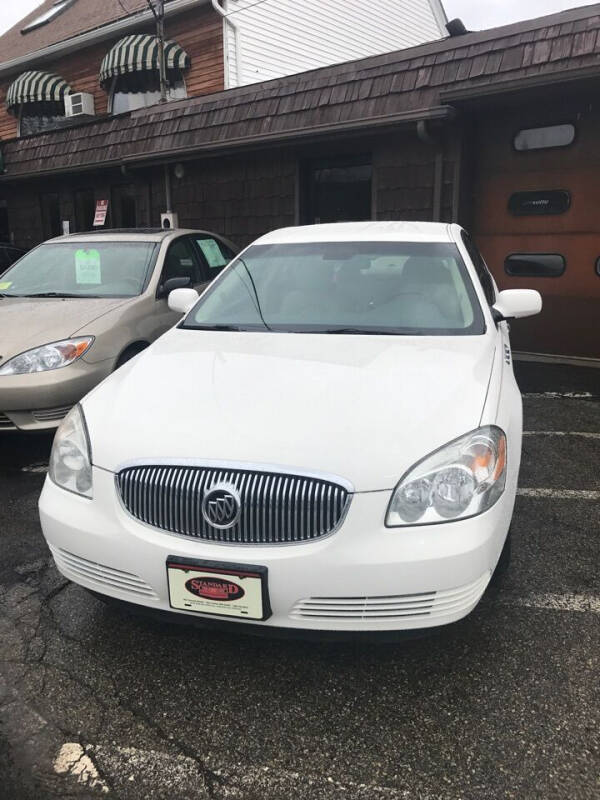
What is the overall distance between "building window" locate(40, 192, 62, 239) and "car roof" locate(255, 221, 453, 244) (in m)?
9.56

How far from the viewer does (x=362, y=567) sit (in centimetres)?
182

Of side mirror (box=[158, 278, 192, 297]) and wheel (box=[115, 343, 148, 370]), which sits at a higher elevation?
side mirror (box=[158, 278, 192, 297])

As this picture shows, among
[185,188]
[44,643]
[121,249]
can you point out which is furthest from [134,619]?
[185,188]

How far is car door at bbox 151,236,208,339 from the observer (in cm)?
488

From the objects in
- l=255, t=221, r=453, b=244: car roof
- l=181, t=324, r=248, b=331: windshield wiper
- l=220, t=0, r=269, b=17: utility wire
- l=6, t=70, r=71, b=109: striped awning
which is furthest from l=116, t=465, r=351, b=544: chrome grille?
l=6, t=70, r=71, b=109: striped awning

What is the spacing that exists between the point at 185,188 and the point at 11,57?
1122 cm

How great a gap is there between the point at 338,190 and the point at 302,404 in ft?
22.5

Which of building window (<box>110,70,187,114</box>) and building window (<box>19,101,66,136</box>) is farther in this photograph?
building window (<box>19,101,66,136</box>)

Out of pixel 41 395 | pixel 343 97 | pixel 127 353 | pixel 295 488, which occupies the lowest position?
pixel 41 395

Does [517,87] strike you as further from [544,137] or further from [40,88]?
[40,88]

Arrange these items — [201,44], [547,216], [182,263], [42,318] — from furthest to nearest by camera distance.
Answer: [201,44]
[547,216]
[182,263]
[42,318]

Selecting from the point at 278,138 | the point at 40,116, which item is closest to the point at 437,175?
the point at 278,138

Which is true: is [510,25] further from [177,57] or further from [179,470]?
[177,57]

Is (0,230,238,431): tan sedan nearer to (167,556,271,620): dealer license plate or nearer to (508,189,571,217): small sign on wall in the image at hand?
(167,556,271,620): dealer license plate
